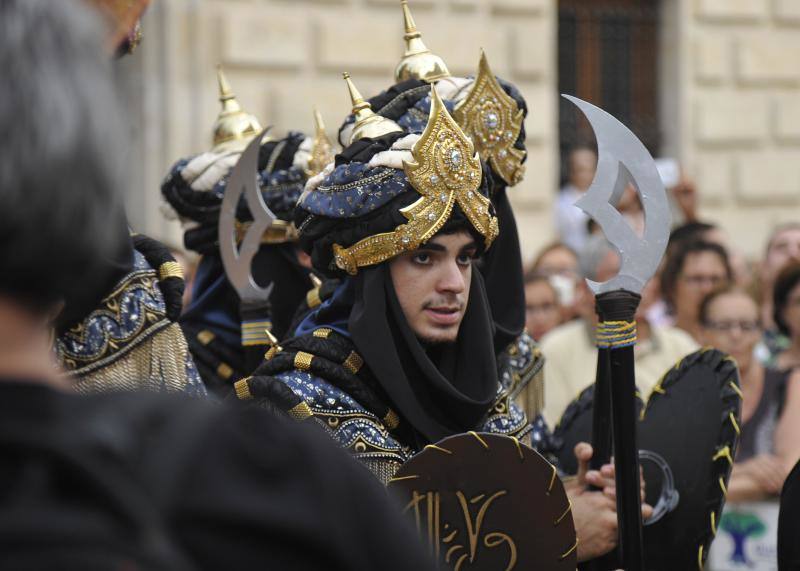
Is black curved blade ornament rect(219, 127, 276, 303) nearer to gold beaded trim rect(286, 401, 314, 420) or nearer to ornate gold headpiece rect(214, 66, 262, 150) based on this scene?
ornate gold headpiece rect(214, 66, 262, 150)

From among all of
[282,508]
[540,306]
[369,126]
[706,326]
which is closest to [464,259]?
[369,126]

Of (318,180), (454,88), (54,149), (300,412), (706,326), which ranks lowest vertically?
(706,326)

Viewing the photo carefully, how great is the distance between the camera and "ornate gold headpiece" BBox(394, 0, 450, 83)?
16.7 ft

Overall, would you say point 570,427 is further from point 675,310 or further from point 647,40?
point 647,40

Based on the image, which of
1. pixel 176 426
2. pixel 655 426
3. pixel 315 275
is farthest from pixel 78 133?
pixel 315 275

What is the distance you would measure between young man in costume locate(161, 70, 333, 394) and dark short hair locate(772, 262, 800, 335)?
256cm

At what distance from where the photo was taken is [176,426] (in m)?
1.70

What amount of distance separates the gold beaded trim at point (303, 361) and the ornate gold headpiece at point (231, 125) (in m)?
1.70

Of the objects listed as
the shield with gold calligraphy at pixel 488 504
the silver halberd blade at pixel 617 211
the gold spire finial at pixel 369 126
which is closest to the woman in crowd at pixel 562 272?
the gold spire finial at pixel 369 126

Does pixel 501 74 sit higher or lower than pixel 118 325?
lower

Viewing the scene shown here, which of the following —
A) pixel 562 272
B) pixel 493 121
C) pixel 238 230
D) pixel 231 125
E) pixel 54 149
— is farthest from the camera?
pixel 562 272

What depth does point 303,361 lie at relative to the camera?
410 cm

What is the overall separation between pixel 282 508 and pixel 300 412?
227 centimetres

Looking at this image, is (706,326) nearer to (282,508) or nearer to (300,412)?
(300,412)
